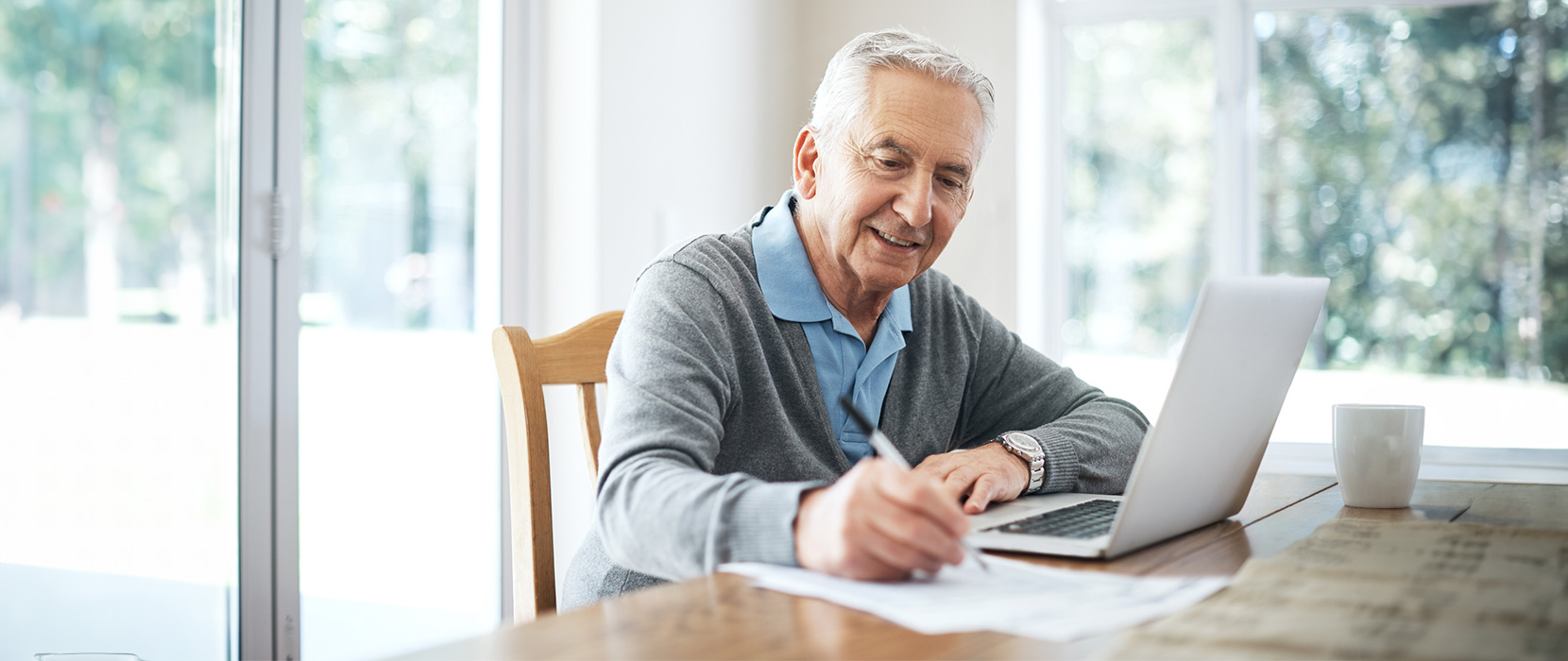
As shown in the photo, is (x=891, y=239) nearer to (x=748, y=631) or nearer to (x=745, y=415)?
(x=745, y=415)

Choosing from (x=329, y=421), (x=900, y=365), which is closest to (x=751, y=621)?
(x=900, y=365)

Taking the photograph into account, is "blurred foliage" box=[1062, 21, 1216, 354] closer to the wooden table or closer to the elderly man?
the elderly man

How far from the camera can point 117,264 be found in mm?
1648

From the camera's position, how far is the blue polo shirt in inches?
51.2

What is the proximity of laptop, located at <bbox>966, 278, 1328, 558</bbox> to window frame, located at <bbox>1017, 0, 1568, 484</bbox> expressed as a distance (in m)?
1.84

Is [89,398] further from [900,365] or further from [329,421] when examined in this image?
[900,365]

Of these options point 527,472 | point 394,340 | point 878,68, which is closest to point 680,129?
point 394,340

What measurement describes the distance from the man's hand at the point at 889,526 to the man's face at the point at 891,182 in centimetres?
58

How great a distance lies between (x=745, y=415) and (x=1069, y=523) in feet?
1.26

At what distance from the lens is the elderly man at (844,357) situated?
3.21ft

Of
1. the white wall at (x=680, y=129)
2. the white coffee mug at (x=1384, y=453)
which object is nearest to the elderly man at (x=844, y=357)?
the white coffee mug at (x=1384, y=453)

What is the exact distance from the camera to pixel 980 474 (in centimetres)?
111

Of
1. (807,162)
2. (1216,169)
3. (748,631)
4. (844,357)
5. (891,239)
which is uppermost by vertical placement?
(1216,169)

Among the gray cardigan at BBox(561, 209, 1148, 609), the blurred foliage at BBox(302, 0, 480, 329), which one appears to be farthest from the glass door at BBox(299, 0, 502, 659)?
the gray cardigan at BBox(561, 209, 1148, 609)
